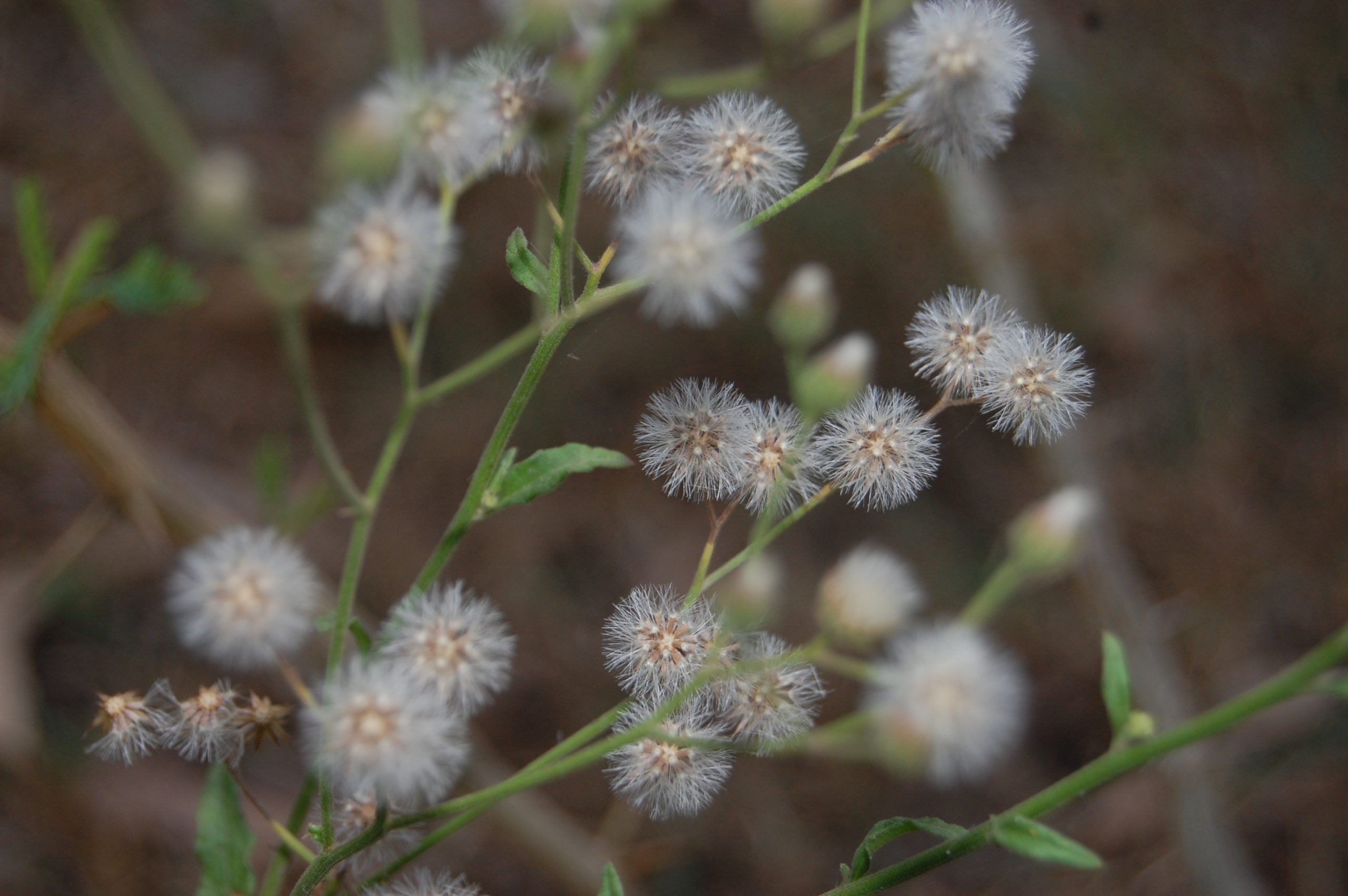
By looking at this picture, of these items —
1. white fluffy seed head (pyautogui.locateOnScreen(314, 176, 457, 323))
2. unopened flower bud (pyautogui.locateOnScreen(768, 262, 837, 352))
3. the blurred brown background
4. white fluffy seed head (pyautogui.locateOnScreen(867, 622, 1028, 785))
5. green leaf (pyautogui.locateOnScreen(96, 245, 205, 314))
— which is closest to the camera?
white fluffy seed head (pyautogui.locateOnScreen(867, 622, 1028, 785))

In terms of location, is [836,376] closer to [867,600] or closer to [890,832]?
[867,600]

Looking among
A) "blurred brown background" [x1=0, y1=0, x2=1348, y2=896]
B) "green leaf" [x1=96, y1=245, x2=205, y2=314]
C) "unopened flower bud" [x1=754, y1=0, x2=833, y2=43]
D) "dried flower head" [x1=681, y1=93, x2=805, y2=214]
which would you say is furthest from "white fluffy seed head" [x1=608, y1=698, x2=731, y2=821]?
"blurred brown background" [x1=0, y1=0, x2=1348, y2=896]

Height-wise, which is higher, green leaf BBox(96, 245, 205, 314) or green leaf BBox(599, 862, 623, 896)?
green leaf BBox(96, 245, 205, 314)

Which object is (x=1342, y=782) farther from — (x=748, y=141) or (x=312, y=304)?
(x=312, y=304)

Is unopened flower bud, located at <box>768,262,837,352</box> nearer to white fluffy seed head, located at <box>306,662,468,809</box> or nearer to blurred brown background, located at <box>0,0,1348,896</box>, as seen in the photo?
white fluffy seed head, located at <box>306,662,468,809</box>

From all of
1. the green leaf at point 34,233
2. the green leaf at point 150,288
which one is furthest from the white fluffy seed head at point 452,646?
the green leaf at point 34,233

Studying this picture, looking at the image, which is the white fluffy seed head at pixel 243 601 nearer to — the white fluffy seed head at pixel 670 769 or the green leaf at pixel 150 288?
the white fluffy seed head at pixel 670 769

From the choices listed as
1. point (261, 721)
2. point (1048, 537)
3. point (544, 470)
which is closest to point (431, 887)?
point (261, 721)

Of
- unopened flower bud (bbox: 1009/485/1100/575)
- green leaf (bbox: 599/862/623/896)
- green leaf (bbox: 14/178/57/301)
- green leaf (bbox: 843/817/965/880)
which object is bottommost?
green leaf (bbox: 843/817/965/880)

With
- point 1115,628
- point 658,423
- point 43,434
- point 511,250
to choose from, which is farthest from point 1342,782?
point 43,434
